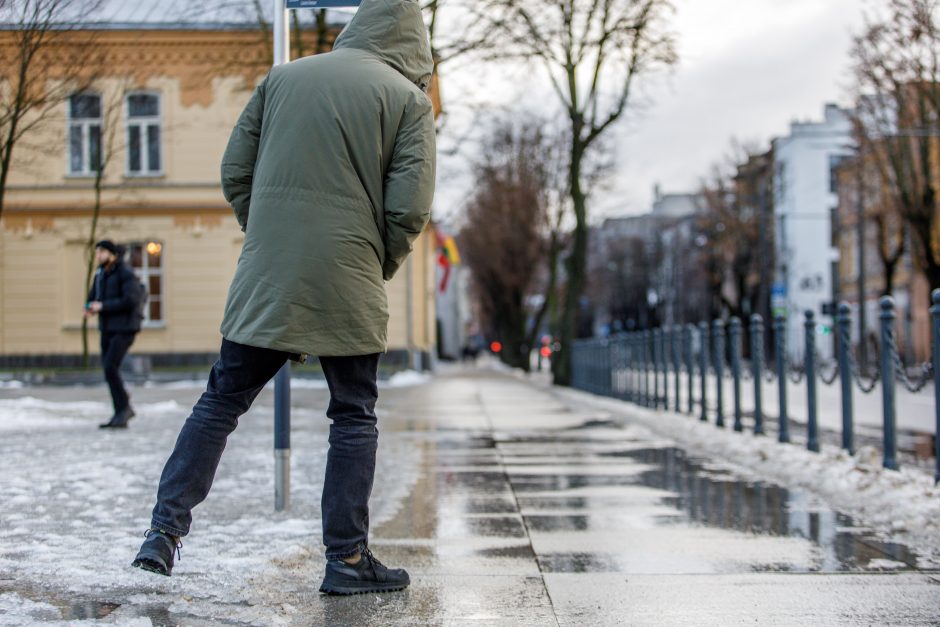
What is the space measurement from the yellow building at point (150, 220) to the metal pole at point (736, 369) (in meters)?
20.0

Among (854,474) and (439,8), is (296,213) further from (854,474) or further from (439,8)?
(439,8)

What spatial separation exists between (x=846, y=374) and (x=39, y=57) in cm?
813

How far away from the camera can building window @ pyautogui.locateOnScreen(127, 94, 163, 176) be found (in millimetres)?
30484

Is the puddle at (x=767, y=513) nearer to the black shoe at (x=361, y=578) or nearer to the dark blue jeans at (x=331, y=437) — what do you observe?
the black shoe at (x=361, y=578)

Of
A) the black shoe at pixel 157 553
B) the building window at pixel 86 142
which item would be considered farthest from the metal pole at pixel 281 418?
the building window at pixel 86 142

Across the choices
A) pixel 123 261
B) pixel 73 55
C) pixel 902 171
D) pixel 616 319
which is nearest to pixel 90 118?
pixel 73 55

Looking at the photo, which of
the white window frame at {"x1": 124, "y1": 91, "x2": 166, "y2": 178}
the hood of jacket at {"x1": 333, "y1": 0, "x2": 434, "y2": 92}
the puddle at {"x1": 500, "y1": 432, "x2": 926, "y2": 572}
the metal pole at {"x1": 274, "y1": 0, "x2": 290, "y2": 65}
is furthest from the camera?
the white window frame at {"x1": 124, "y1": 91, "x2": 166, "y2": 178}

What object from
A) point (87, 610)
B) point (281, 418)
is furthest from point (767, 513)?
point (87, 610)

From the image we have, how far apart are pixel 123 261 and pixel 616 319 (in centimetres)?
8983

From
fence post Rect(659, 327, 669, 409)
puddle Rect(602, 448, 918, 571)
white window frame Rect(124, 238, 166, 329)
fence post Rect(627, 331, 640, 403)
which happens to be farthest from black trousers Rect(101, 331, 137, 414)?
white window frame Rect(124, 238, 166, 329)

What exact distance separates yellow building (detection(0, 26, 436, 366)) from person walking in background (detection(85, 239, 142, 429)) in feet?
65.5

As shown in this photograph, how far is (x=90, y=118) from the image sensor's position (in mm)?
28984

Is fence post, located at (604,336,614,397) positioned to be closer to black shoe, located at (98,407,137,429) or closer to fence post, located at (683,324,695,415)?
fence post, located at (683,324,695,415)

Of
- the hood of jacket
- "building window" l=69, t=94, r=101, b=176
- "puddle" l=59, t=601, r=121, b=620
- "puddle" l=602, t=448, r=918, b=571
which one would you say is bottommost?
"puddle" l=602, t=448, r=918, b=571
